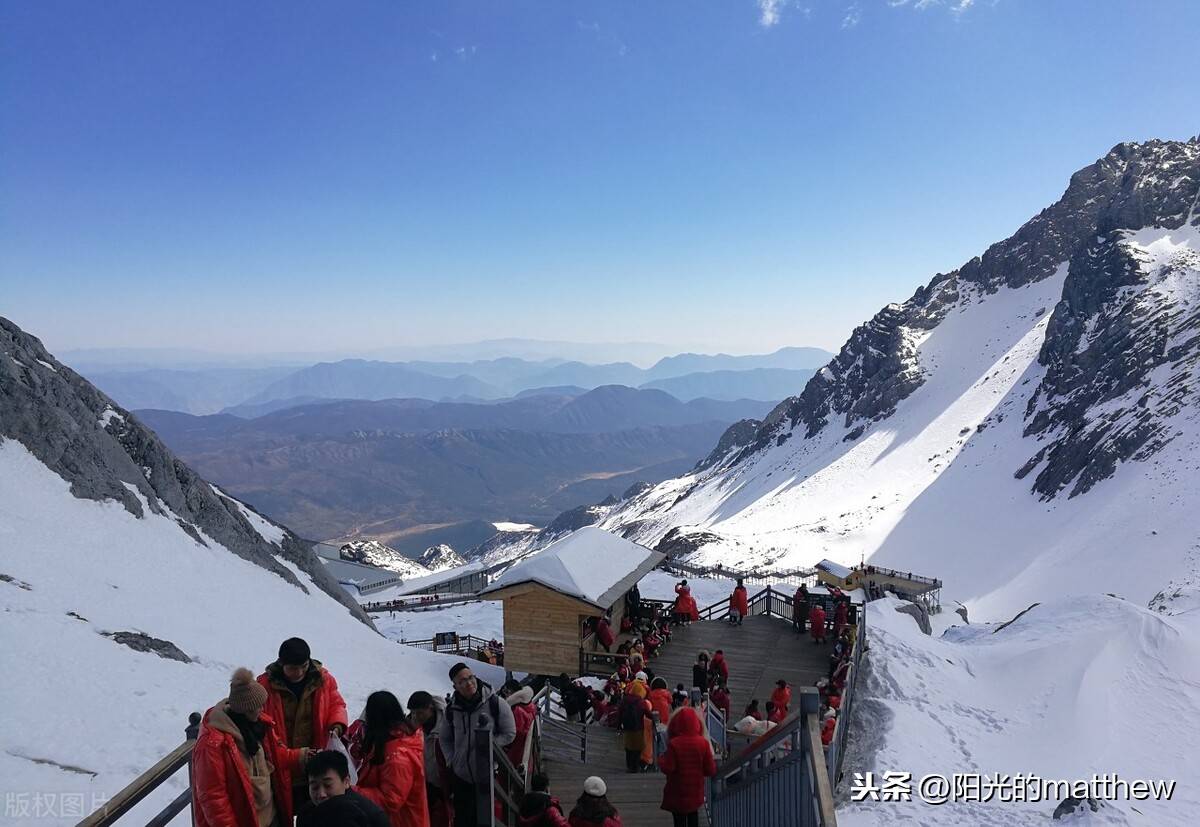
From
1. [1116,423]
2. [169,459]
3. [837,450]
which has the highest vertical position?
[169,459]

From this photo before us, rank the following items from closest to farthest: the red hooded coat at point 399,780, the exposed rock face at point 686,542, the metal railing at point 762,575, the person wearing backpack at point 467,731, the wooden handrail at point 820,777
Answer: the red hooded coat at point 399,780
the wooden handrail at point 820,777
the person wearing backpack at point 467,731
the metal railing at point 762,575
the exposed rock face at point 686,542

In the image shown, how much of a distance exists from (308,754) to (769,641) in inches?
560

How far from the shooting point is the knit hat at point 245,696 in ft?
15.3

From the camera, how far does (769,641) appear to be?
57.0 feet

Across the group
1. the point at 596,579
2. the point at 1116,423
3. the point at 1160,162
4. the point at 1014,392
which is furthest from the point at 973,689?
the point at 1160,162

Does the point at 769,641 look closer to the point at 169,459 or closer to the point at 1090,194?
the point at 169,459

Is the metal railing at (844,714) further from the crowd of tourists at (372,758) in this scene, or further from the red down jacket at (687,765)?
the red down jacket at (687,765)

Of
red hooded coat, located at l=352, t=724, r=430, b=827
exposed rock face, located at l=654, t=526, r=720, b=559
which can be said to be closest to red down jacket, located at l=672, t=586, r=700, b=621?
red hooded coat, located at l=352, t=724, r=430, b=827

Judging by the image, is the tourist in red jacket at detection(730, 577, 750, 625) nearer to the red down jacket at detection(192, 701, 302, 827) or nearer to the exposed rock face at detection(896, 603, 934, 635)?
the exposed rock face at detection(896, 603, 934, 635)

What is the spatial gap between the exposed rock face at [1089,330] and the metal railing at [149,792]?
54.8 meters

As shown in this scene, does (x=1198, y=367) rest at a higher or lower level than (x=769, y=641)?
higher

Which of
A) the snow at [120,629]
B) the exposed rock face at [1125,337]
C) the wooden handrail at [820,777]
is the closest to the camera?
the wooden handrail at [820,777]

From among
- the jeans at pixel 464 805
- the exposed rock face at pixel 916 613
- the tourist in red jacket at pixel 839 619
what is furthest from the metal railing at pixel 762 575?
the jeans at pixel 464 805

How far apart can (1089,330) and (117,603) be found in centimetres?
8482
